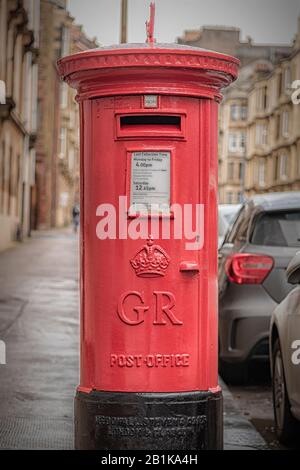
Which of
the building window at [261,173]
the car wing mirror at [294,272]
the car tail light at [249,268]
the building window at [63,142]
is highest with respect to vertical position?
the building window at [63,142]

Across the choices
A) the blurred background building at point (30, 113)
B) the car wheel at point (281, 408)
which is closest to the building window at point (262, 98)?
the blurred background building at point (30, 113)

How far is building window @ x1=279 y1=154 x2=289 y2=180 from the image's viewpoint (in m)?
83.2

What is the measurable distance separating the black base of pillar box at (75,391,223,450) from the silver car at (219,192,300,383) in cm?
332

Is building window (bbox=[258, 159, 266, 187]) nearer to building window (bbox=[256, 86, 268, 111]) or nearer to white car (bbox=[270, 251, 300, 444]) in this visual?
building window (bbox=[256, 86, 268, 111])

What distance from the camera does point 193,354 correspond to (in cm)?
514

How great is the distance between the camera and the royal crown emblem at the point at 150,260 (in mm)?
5039

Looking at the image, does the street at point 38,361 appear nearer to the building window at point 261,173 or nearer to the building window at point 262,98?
the building window at point 261,173

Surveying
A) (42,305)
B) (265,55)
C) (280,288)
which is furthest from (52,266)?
(265,55)

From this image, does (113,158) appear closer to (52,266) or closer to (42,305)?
(42,305)

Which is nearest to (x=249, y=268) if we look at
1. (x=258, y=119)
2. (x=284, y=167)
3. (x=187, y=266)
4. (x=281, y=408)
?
(x=281, y=408)

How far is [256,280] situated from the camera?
8.52 metres

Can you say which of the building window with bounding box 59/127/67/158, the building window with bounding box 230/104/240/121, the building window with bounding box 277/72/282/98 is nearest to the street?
A: the building window with bounding box 59/127/67/158

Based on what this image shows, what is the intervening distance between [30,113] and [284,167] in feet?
143
